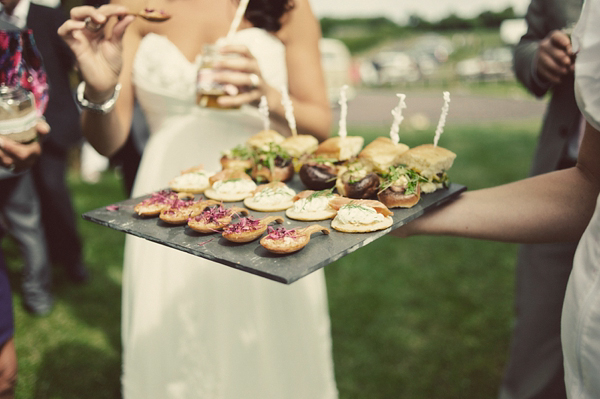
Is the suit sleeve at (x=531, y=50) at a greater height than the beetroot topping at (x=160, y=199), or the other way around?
the suit sleeve at (x=531, y=50)

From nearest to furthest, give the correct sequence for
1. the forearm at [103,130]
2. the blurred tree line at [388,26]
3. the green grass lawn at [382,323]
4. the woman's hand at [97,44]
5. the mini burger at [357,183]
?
1. the woman's hand at [97,44]
2. the mini burger at [357,183]
3. the forearm at [103,130]
4. the green grass lawn at [382,323]
5. the blurred tree line at [388,26]

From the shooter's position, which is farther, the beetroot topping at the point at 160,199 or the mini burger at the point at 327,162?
the mini burger at the point at 327,162

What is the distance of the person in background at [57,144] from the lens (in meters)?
4.08

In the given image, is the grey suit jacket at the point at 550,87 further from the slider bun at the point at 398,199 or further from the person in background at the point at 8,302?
the person in background at the point at 8,302

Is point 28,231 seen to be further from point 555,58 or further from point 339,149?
point 555,58

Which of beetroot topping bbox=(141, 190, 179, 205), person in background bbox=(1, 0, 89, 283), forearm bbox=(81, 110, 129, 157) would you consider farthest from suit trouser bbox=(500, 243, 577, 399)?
person in background bbox=(1, 0, 89, 283)

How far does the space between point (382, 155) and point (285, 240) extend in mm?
814

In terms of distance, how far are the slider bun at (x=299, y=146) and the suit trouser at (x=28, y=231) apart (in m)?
3.15

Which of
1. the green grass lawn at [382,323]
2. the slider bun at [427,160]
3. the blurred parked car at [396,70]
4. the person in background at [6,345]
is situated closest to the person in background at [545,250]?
the green grass lawn at [382,323]

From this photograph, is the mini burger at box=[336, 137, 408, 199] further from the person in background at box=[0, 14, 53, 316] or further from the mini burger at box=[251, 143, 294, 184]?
the person in background at box=[0, 14, 53, 316]

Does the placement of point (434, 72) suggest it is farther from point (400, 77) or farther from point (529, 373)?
point (529, 373)

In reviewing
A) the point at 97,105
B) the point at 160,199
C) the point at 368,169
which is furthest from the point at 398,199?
the point at 97,105

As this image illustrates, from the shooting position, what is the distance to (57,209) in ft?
16.3

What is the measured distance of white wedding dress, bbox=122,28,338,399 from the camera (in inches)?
93.9
